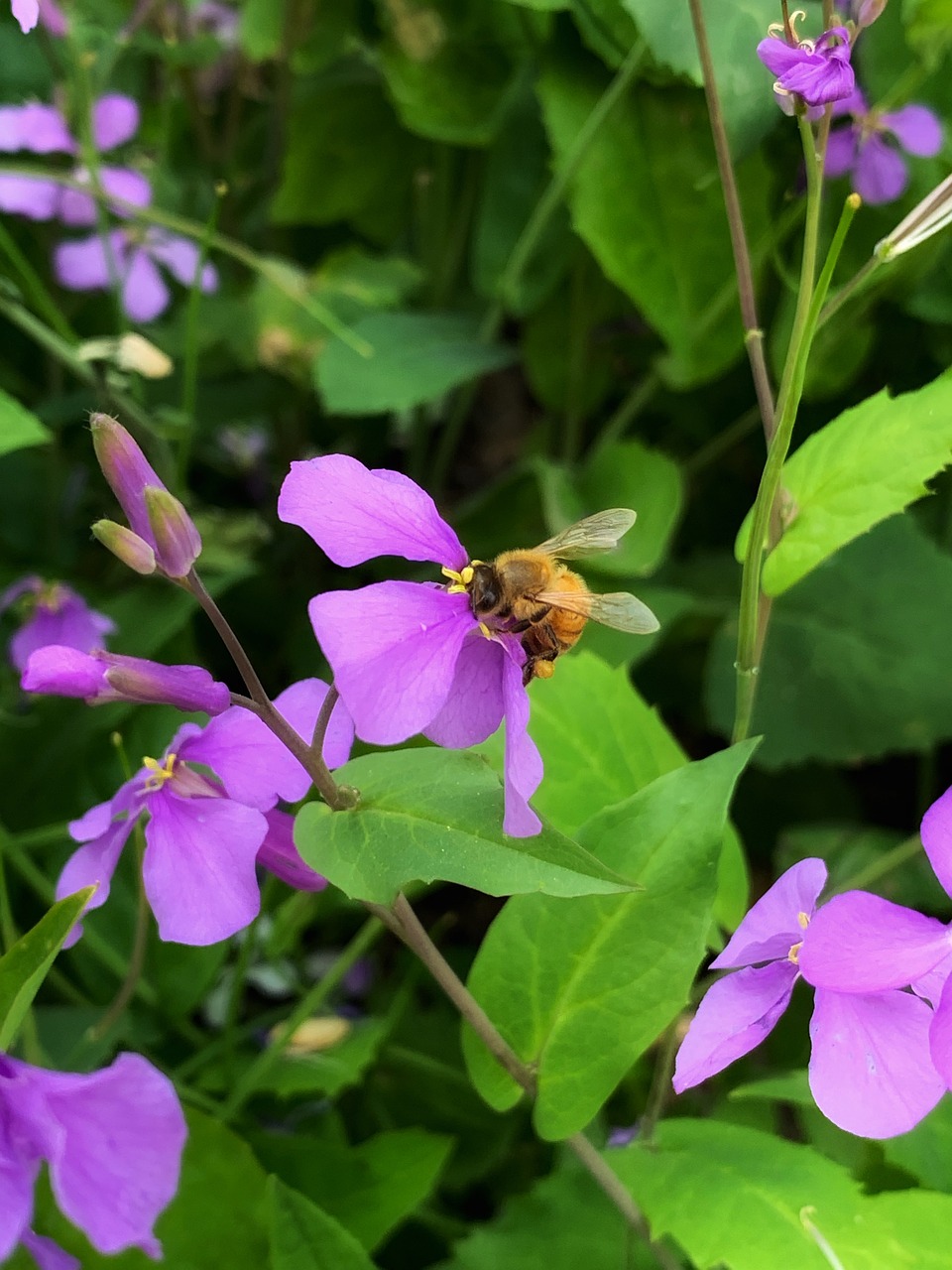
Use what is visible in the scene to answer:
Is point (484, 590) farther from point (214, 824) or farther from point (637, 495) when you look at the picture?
point (637, 495)

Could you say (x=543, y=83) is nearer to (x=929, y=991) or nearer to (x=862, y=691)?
(x=862, y=691)

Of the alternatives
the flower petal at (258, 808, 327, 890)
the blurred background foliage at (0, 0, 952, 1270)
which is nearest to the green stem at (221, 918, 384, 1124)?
the blurred background foliage at (0, 0, 952, 1270)

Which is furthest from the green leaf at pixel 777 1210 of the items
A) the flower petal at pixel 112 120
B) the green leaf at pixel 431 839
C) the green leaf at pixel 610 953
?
the flower petal at pixel 112 120

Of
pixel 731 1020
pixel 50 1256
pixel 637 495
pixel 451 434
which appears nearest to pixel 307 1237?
pixel 50 1256

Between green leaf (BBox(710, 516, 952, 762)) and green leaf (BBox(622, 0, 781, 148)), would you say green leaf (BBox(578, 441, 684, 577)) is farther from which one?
green leaf (BBox(622, 0, 781, 148))

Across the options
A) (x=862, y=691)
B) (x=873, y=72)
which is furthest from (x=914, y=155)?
(x=862, y=691)

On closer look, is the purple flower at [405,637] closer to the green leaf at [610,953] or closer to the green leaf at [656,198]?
the green leaf at [610,953]

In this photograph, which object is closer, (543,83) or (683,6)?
(683,6)
